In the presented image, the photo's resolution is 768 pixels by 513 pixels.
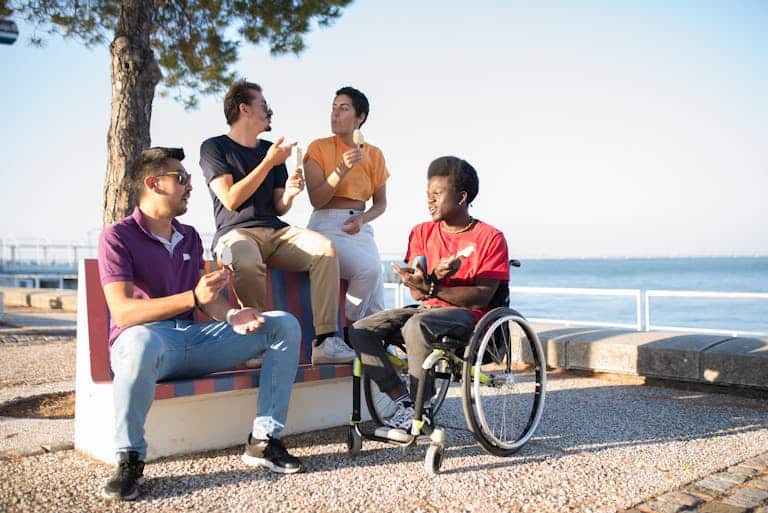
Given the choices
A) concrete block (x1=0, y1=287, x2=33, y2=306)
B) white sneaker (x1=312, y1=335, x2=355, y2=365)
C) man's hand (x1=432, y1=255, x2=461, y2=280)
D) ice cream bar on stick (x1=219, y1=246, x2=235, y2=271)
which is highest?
ice cream bar on stick (x1=219, y1=246, x2=235, y2=271)

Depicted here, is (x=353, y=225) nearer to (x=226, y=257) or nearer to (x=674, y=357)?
(x=226, y=257)

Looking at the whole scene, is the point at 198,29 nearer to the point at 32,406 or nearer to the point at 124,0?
the point at 124,0

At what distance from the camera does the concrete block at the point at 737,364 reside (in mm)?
4766

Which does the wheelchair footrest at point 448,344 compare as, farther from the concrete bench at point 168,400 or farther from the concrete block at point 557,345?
the concrete block at point 557,345

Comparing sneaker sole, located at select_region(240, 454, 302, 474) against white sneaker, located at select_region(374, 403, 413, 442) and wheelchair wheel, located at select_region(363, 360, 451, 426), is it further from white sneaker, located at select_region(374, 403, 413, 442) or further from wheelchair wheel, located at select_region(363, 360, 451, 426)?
wheelchair wheel, located at select_region(363, 360, 451, 426)

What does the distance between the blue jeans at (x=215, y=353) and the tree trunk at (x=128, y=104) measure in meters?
2.01

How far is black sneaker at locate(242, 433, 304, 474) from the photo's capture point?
9.98 ft

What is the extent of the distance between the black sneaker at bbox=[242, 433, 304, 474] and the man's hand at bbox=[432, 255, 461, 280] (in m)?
1.05

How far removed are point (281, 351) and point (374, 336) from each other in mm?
455

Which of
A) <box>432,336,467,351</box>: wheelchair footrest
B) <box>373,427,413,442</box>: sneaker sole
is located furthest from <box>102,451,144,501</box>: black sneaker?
<box>432,336,467,351</box>: wheelchair footrest

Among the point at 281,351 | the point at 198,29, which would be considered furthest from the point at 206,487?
the point at 198,29

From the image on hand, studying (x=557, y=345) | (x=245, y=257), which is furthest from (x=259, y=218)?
(x=557, y=345)

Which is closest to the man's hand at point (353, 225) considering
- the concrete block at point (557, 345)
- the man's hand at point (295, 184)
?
the man's hand at point (295, 184)

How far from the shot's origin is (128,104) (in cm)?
491
